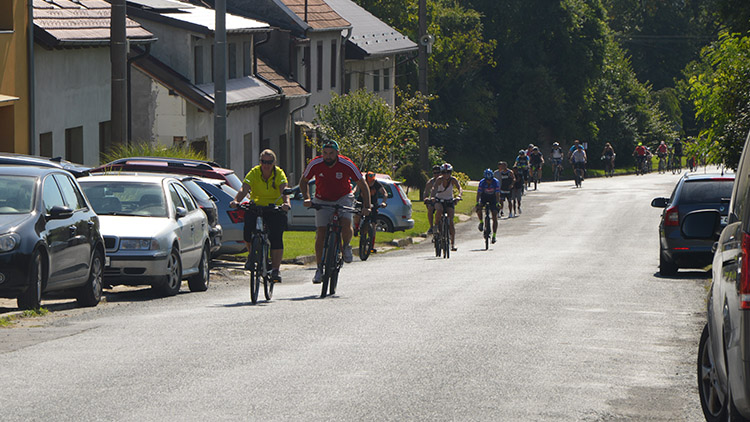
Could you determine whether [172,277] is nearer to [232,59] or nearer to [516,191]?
[232,59]

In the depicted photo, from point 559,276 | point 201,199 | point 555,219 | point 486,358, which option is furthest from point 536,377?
point 555,219

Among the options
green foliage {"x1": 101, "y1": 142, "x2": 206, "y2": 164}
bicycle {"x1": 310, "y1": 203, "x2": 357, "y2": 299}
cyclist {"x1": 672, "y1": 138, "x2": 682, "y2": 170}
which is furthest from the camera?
cyclist {"x1": 672, "y1": 138, "x2": 682, "y2": 170}

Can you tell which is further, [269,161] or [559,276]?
[559,276]

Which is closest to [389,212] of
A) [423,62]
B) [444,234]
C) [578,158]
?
[444,234]

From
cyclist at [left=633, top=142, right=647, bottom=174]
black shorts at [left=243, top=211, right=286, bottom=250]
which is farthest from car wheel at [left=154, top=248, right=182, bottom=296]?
cyclist at [left=633, top=142, right=647, bottom=174]

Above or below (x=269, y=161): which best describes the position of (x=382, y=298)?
below

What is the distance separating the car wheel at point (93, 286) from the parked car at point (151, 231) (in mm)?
840

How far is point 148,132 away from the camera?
113 feet

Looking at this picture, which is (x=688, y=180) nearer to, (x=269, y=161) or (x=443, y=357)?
(x=269, y=161)

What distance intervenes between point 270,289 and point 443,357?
5.41m

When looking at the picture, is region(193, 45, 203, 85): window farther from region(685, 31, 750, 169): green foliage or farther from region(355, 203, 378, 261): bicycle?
region(685, 31, 750, 169): green foliage

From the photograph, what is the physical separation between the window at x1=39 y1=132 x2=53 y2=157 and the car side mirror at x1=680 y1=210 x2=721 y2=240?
21541 mm

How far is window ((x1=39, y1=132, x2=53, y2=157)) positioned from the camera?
89.1 feet

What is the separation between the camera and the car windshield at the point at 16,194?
13.4m
